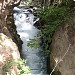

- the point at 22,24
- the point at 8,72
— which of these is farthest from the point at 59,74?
the point at 22,24

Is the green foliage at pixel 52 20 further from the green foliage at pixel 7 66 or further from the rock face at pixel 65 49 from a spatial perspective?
the green foliage at pixel 7 66

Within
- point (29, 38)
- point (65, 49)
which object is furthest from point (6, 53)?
point (29, 38)

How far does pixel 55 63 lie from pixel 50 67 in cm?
92

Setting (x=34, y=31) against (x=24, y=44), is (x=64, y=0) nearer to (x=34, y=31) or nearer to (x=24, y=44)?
(x=24, y=44)

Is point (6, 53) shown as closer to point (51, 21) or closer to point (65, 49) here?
point (65, 49)

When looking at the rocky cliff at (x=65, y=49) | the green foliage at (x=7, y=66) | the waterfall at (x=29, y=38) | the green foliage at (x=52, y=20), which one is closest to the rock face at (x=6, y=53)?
the green foliage at (x=7, y=66)

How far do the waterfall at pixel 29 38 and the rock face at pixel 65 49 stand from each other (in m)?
1.14

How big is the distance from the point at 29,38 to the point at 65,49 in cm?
579

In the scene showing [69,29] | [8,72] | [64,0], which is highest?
[64,0]

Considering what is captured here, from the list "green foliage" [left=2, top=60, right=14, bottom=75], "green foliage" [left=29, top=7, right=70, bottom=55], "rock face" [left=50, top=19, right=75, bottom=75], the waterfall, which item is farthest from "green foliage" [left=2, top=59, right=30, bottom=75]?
"green foliage" [left=29, top=7, right=70, bottom=55]

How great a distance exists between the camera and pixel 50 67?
37.6 ft

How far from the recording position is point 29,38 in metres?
15.5

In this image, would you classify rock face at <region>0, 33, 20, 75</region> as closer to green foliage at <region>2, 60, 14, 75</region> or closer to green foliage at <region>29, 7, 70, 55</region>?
green foliage at <region>2, 60, 14, 75</region>

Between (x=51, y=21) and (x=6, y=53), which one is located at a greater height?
(x=51, y=21)
